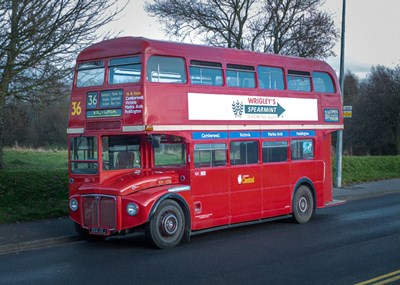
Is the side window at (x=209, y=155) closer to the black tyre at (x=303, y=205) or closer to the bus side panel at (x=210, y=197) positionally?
the bus side panel at (x=210, y=197)

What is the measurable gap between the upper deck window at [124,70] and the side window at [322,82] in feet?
19.8

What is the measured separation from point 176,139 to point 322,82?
549 centimetres

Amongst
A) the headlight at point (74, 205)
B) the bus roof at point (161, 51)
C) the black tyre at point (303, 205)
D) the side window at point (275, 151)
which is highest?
the bus roof at point (161, 51)

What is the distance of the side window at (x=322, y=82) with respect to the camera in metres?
16.7

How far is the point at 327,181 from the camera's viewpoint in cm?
1733

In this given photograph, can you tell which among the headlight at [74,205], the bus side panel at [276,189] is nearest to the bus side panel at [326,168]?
the bus side panel at [276,189]

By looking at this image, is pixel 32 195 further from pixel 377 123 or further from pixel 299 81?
pixel 377 123

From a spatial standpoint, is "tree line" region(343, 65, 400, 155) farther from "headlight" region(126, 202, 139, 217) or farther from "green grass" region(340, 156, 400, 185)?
"headlight" region(126, 202, 139, 217)

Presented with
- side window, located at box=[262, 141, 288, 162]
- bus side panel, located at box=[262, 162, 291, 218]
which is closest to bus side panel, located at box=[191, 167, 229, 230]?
bus side panel, located at box=[262, 162, 291, 218]

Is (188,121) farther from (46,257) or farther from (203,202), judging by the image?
(46,257)

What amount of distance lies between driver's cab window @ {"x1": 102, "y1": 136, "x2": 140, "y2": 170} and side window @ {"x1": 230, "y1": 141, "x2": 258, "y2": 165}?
228 centimetres

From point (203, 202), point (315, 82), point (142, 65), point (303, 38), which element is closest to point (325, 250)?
point (203, 202)

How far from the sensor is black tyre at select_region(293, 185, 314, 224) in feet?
52.1

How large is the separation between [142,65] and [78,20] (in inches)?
219
